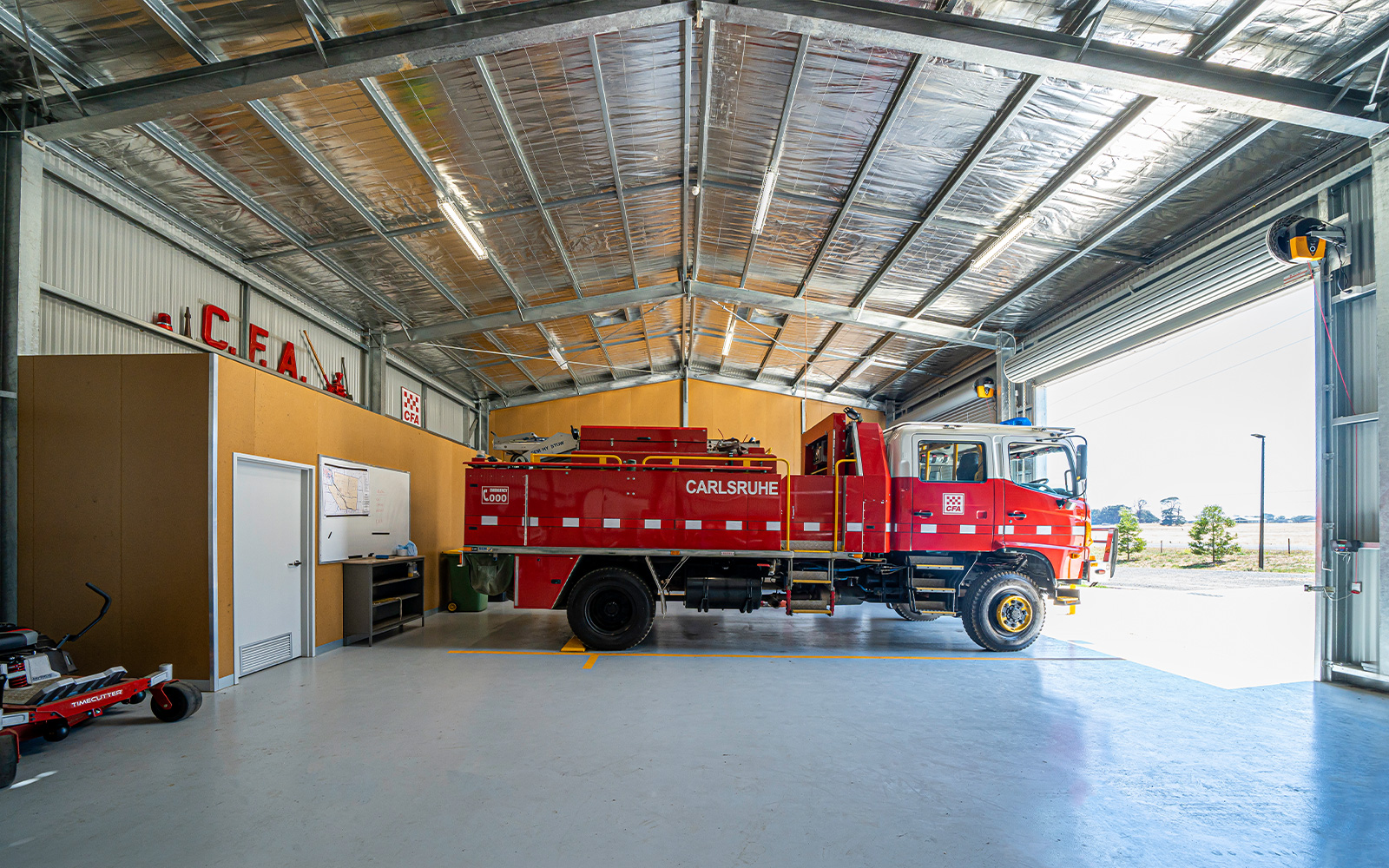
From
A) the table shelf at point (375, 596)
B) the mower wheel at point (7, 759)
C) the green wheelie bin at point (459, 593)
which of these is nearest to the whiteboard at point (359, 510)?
the table shelf at point (375, 596)

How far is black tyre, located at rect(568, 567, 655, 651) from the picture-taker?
8.52m

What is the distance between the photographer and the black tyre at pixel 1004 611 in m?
8.64

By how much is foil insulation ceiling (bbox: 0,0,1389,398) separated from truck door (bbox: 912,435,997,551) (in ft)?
12.0

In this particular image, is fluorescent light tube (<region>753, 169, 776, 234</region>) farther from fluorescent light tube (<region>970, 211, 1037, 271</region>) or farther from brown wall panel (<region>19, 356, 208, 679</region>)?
brown wall panel (<region>19, 356, 208, 679</region>)

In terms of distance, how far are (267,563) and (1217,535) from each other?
3693 cm

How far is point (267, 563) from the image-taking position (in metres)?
7.26

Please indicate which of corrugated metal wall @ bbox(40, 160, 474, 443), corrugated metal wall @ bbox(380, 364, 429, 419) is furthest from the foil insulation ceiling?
corrugated metal wall @ bbox(380, 364, 429, 419)

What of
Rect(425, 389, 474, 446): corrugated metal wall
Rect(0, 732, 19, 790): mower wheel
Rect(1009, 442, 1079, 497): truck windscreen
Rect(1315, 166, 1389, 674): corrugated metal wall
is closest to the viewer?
Rect(0, 732, 19, 790): mower wheel

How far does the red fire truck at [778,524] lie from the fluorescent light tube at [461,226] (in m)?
3.31

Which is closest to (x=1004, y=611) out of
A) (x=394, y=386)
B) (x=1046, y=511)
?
(x=1046, y=511)

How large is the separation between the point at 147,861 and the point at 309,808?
2.47 feet

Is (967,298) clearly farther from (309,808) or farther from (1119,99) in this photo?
(309,808)

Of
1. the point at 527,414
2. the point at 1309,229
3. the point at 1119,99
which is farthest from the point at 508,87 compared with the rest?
the point at 527,414

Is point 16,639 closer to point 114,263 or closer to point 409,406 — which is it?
point 114,263
